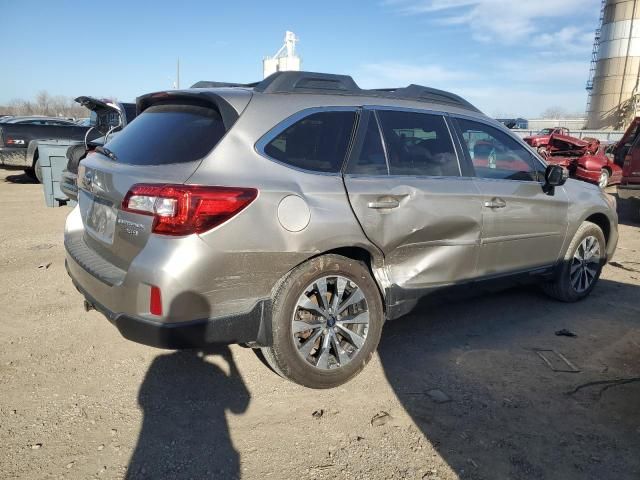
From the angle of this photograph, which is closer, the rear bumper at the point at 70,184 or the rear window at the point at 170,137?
the rear window at the point at 170,137

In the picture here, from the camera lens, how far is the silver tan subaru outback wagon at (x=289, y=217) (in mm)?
2590

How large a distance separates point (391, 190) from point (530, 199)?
5.25 feet

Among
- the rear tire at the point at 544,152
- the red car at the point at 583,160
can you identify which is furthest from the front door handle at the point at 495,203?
the red car at the point at 583,160

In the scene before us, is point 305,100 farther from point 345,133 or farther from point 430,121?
point 430,121

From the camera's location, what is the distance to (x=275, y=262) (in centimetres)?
278

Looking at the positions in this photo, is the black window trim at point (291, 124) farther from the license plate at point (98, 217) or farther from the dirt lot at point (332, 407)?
the dirt lot at point (332, 407)

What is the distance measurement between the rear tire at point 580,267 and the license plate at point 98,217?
3.88m

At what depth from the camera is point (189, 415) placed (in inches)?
112

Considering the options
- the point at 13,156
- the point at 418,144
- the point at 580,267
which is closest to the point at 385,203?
the point at 418,144

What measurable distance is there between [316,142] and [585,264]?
3.32m

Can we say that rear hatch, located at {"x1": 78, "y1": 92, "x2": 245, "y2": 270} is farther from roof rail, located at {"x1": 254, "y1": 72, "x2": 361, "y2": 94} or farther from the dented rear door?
the dented rear door

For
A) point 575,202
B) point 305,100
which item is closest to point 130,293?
point 305,100

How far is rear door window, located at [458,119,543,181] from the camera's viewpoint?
13.0 feet

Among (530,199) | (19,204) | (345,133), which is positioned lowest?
(19,204)
